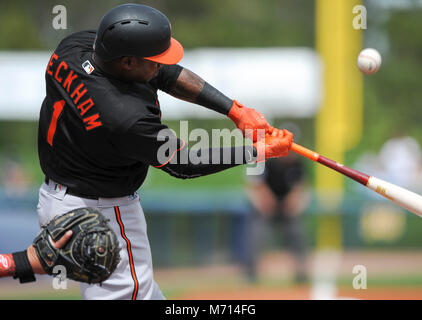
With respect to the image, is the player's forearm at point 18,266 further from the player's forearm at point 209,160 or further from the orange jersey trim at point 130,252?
the player's forearm at point 209,160

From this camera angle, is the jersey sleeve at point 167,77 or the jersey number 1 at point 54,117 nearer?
the jersey number 1 at point 54,117

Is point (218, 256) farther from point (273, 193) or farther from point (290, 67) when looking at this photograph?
point (290, 67)

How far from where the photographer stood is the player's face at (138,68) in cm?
304

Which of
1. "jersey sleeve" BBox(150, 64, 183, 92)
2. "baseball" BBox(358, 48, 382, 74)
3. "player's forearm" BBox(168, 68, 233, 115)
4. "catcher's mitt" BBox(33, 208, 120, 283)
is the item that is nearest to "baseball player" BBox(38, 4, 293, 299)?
"jersey sleeve" BBox(150, 64, 183, 92)

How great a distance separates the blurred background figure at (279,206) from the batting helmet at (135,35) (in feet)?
16.4

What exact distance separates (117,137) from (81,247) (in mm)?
528

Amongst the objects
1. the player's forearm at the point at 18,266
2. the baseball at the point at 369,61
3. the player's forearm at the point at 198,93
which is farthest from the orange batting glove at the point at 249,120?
the player's forearm at the point at 18,266

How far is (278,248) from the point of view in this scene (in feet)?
29.6

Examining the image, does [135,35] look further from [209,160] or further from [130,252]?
[130,252]

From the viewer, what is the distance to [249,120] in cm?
350

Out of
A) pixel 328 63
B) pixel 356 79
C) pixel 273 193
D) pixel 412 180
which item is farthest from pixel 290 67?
pixel 273 193

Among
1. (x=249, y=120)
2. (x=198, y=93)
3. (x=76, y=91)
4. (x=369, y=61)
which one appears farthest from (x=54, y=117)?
(x=369, y=61)

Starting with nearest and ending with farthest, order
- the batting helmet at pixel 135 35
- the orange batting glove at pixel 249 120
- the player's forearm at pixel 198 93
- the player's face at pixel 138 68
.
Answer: the batting helmet at pixel 135 35 < the player's face at pixel 138 68 < the orange batting glove at pixel 249 120 < the player's forearm at pixel 198 93

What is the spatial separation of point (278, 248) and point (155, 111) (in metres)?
6.25
